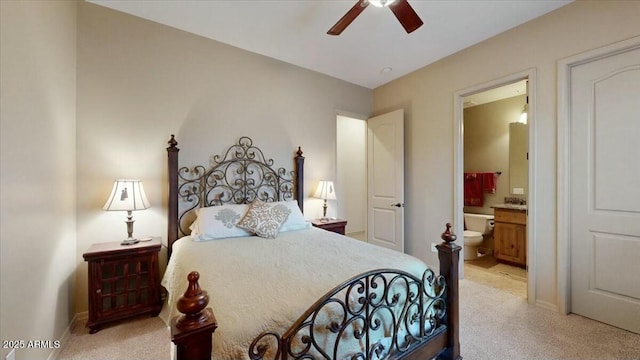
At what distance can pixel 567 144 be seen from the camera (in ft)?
7.70

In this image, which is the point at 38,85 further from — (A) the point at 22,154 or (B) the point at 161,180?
(B) the point at 161,180

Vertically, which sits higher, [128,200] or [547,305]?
[128,200]

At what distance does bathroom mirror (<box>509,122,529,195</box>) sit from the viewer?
4129 mm

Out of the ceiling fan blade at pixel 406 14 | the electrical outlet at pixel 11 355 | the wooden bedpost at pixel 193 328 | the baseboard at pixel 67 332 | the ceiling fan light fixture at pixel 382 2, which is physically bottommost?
the baseboard at pixel 67 332

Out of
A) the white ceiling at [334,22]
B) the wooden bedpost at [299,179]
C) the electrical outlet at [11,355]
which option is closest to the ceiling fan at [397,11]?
the white ceiling at [334,22]

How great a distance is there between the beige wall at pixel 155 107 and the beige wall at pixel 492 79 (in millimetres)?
1729

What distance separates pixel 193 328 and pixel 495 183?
5.01 meters

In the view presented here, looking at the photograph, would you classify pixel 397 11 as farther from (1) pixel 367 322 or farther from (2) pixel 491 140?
(2) pixel 491 140

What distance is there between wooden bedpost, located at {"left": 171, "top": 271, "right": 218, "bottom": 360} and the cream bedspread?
0.15 metres

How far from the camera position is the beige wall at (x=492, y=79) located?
2.24 m

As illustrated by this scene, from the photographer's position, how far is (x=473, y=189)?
4621 mm

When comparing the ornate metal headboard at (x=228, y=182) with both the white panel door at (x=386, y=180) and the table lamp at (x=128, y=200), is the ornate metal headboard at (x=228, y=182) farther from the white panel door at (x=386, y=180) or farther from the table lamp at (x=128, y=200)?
the white panel door at (x=386, y=180)

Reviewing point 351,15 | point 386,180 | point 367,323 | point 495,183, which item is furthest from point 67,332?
point 495,183

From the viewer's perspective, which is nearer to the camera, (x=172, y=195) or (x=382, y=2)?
(x=382, y=2)
